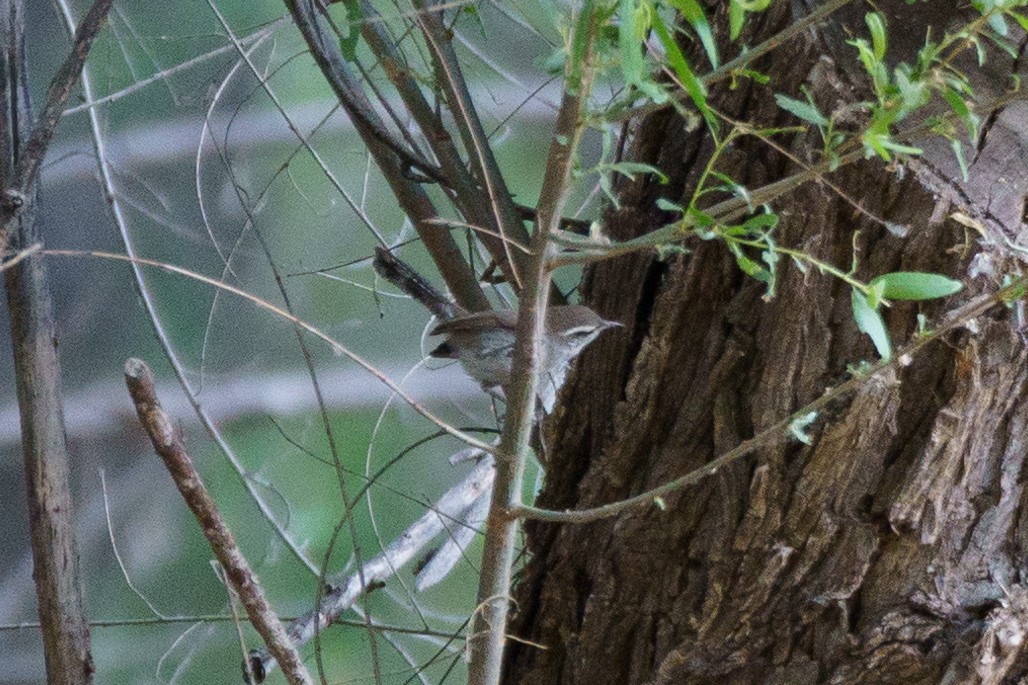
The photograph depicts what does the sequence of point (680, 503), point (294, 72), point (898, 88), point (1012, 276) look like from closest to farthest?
point (898, 88) → point (1012, 276) → point (680, 503) → point (294, 72)

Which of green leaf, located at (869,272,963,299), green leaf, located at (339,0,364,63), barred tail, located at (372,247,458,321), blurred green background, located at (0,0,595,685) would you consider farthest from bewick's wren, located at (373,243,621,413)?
green leaf, located at (869,272,963,299)

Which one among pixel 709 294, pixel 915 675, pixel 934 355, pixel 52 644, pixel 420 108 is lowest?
pixel 915 675

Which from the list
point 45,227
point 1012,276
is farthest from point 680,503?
point 45,227

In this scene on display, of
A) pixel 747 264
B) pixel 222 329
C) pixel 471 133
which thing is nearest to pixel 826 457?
pixel 747 264

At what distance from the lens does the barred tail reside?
180 centimetres

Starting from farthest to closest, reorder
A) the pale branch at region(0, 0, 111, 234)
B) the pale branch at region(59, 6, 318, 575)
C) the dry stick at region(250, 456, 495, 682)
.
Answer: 1. the pale branch at region(59, 6, 318, 575)
2. the pale branch at region(0, 0, 111, 234)
3. the dry stick at region(250, 456, 495, 682)

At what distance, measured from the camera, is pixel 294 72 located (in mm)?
2590

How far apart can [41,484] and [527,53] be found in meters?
1.46

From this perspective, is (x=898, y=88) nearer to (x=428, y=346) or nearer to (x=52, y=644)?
(x=52, y=644)

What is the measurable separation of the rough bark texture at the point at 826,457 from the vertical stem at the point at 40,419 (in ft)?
3.51

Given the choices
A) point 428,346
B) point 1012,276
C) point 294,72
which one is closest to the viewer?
point 1012,276

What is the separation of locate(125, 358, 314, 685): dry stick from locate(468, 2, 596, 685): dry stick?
0.22m

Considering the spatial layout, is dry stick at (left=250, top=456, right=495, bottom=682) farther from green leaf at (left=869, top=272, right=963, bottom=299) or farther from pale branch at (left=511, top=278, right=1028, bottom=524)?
green leaf at (left=869, top=272, right=963, bottom=299)

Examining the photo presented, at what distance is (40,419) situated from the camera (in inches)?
80.0
